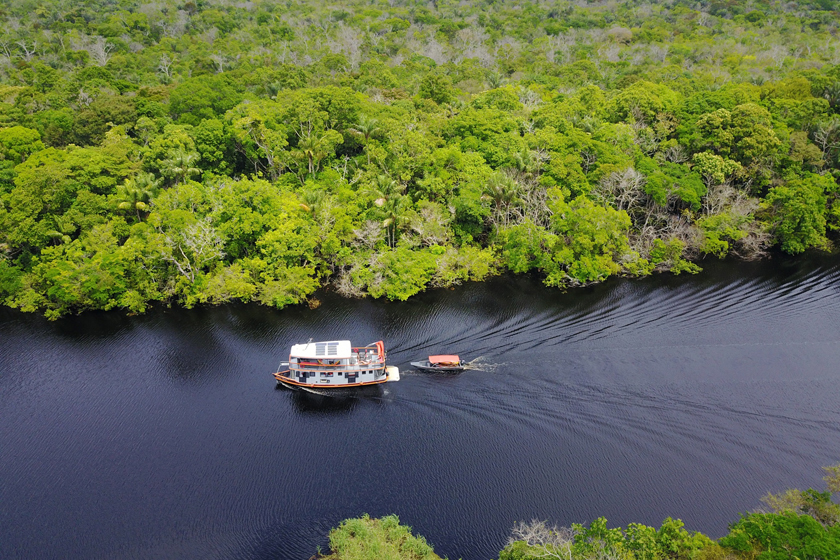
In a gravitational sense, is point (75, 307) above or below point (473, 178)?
below

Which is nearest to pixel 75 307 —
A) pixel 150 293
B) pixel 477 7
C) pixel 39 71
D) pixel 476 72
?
pixel 150 293

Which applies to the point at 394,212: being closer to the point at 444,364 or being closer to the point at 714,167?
the point at 444,364

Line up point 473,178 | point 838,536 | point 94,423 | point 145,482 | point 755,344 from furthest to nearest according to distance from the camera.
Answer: point 473,178 < point 755,344 < point 94,423 < point 145,482 < point 838,536

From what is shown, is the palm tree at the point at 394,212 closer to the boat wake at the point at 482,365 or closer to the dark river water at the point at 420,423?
the dark river water at the point at 420,423

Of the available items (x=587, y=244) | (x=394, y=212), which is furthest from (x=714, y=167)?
(x=394, y=212)

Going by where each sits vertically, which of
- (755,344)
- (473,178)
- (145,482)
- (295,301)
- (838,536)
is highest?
(473,178)

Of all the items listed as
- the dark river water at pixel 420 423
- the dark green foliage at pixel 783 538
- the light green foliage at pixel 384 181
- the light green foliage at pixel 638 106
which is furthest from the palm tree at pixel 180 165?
the dark green foliage at pixel 783 538

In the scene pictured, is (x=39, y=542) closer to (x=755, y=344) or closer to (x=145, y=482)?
(x=145, y=482)
